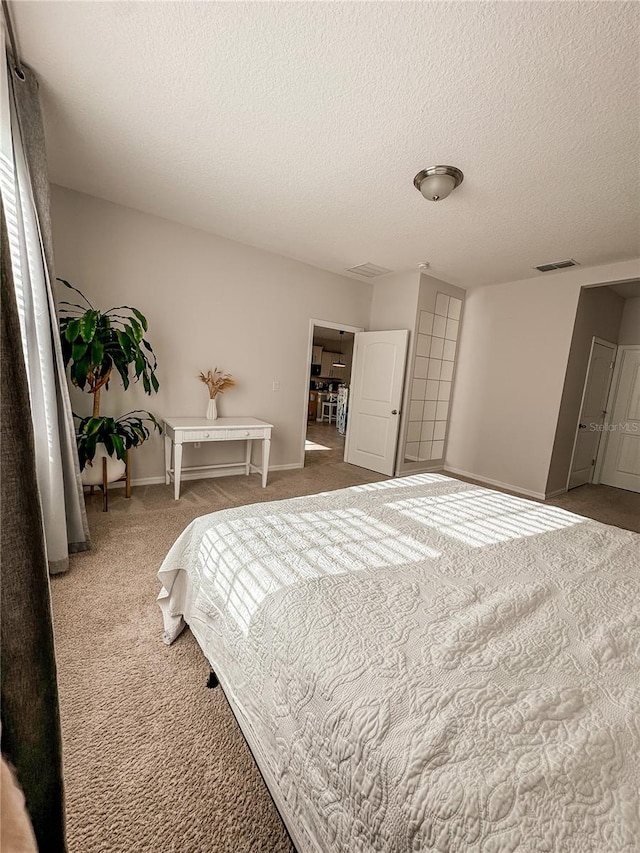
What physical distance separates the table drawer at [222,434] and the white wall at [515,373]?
9.59ft

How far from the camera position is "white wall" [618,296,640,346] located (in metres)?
4.67

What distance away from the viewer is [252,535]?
133 cm

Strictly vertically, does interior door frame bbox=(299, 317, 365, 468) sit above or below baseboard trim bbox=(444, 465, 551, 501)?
above

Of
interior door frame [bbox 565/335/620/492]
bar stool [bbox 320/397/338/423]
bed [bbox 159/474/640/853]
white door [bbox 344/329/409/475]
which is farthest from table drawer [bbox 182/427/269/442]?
bar stool [bbox 320/397/338/423]

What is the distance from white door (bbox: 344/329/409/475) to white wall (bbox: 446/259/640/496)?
1121 mm

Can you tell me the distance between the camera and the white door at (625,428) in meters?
4.73

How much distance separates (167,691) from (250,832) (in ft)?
1.87

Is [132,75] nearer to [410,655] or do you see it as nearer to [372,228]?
[372,228]

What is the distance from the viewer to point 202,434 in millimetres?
3324

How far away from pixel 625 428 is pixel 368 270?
411 cm

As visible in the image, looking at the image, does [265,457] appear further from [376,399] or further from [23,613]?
[23,613]

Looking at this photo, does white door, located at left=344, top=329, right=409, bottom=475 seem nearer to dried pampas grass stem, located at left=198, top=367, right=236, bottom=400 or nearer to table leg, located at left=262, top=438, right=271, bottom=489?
table leg, located at left=262, top=438, right=271, bottom=489

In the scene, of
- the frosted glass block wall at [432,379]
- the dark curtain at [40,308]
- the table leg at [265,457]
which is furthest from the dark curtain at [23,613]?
the frosted glass block wall at [432,379]

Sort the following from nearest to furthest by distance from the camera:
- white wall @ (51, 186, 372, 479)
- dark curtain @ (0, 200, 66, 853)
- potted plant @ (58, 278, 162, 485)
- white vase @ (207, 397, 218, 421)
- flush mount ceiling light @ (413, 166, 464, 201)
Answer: dark curtain @ (0, 200, 66, 853) < flush mount ceiling light @ (413, 166, 464, 201) < potted plant @ (58, 278, 162, 485) < white wall @ (51, 186, 372, 479) < white vase @ (207, 397, 218, 421)
